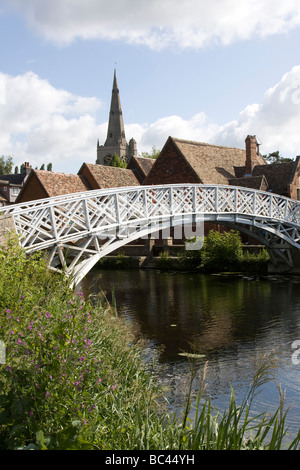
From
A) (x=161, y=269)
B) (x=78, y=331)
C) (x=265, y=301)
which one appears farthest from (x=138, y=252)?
(x=78, y=331)

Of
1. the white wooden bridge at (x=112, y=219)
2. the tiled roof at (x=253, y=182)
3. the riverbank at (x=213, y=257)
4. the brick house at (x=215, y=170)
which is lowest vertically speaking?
the riverbank at (x=213, y=257)

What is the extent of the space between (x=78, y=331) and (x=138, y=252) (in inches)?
1101

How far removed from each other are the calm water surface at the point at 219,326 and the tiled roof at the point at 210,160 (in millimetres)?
9847

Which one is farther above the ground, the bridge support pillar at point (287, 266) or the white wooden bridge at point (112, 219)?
the white wooden bridge at point (112, 219)

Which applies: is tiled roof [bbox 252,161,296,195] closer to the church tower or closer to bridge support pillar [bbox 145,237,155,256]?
bridge support pillar [bbox 145,237,155,256]

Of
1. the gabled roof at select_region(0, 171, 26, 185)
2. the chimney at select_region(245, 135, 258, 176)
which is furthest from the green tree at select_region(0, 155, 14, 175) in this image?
the chimney at select_region(245, 135, 258, 176)

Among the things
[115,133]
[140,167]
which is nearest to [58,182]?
[140,167]

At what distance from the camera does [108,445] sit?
457 cm

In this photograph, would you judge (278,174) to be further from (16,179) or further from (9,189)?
(16,179)

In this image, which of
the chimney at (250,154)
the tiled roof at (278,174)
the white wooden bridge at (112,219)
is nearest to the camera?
the white wooden bridge at (112,219)

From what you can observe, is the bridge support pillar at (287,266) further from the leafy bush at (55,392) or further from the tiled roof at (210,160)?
the leafy bush at (55,392)

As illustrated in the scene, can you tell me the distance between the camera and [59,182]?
3334 cm

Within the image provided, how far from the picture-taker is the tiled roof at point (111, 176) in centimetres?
3566

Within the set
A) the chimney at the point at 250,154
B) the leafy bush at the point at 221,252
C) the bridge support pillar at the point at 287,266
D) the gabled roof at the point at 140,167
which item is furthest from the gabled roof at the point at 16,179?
the bridge support pillar at the point at 287,266
